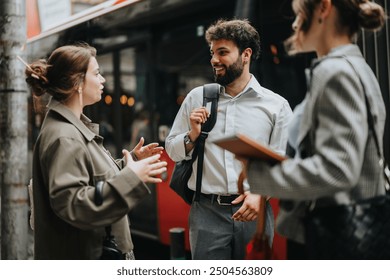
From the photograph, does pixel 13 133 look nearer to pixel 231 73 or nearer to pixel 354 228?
pixel 231 73

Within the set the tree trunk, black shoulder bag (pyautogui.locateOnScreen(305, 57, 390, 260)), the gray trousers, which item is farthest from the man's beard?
the tree trunk

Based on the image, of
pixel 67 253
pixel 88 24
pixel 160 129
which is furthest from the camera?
pixel 88 24

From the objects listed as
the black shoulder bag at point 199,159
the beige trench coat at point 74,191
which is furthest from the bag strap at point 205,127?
the beige trench coat at point 74,191

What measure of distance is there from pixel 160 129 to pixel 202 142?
204cm

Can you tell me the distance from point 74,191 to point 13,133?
2.14 meters

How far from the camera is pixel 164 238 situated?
4.64 meters

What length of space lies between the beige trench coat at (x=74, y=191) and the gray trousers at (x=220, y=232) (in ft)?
1.80

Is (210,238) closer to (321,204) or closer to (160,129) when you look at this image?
(321,204)

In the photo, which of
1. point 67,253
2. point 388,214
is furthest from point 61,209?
point 388,214

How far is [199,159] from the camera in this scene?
2.61 meters

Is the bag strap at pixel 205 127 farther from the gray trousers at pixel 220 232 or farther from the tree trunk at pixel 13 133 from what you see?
the tree trunk at pixel 13 133

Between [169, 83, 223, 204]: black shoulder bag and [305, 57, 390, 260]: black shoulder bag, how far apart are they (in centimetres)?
100

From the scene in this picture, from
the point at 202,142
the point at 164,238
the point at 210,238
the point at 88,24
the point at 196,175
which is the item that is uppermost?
the point at 88,24

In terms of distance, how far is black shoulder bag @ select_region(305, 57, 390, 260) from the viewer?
5.32 ft
